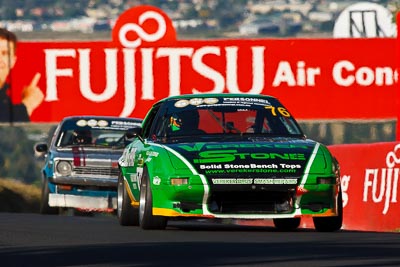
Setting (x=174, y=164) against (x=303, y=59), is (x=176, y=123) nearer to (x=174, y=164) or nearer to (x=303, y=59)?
(x=174, y=164)

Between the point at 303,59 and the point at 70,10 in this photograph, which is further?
the point at 70,10

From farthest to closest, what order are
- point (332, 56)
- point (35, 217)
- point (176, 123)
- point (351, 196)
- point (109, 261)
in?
point (332, 56) < point (351, 196) < point (35, 217) < point (176, 123) < point (109, 261)

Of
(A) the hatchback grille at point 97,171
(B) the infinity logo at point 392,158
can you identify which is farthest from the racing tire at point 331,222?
(A) the hatchback grille at point 97,171

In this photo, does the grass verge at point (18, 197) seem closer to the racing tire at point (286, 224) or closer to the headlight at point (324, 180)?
the racing tire at point (286, 224)

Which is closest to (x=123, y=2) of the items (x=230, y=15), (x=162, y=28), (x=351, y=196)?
(x=230, y=15)

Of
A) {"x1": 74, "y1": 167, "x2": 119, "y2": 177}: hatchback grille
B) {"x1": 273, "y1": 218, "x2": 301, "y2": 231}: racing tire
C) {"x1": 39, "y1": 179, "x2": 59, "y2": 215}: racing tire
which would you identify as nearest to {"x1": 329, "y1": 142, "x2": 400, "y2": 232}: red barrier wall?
{"x1": 273, "y1": 218, "x2": 301, "y2": 231}: racing tire

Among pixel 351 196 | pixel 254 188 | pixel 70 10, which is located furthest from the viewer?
pixel 70 10

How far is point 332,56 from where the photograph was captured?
3738cm

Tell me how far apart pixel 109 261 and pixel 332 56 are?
1018 inches

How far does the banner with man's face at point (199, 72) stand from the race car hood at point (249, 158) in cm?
2184

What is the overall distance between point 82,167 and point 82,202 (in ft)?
1.65

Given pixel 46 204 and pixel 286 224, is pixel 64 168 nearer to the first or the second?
pixel 46 204

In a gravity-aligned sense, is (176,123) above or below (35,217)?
above

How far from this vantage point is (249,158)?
1489 cm
